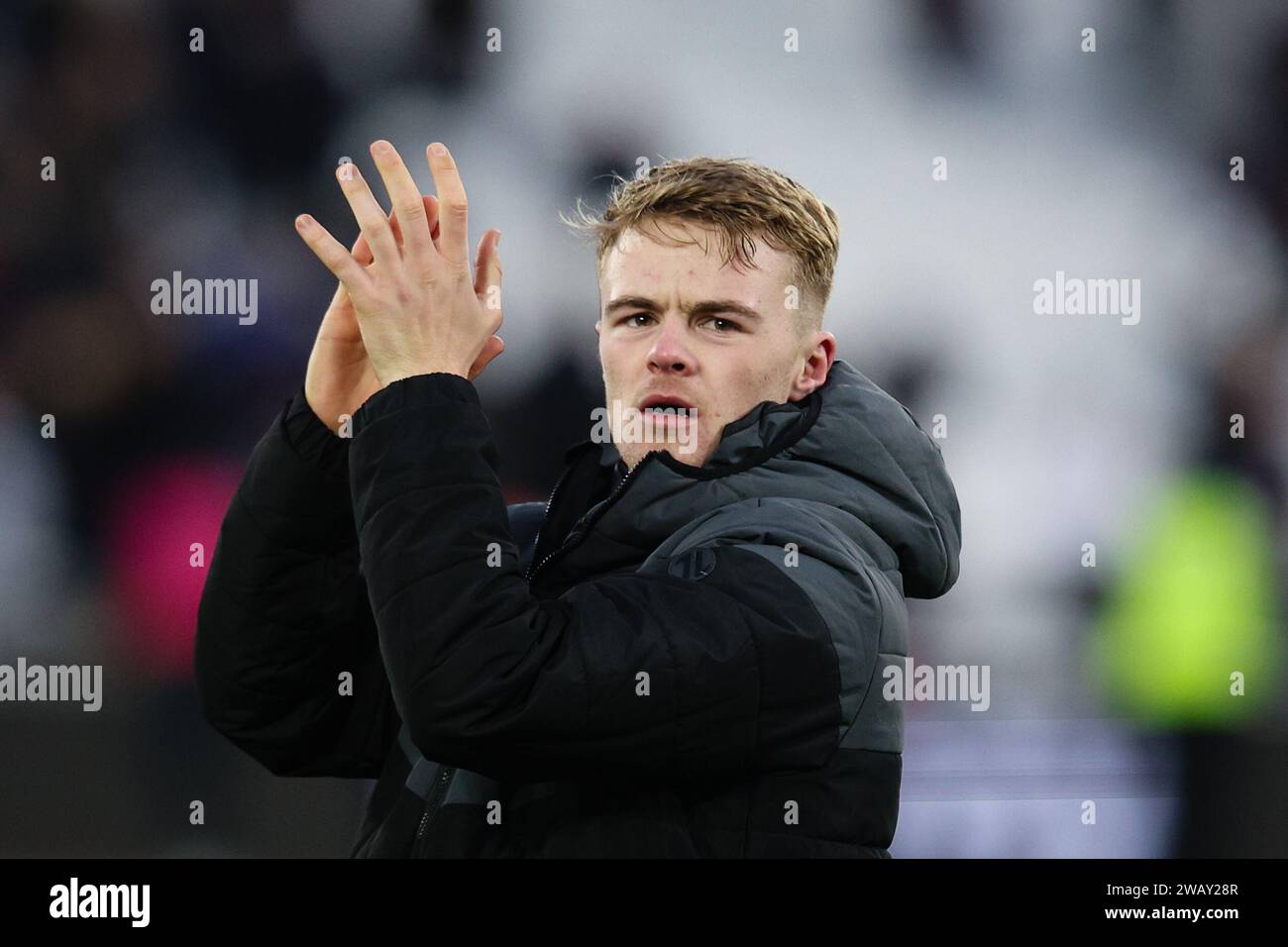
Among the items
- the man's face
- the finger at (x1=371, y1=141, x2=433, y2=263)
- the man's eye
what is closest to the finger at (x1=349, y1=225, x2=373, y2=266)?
the finger at (x1=371, y1=141, x2=433, y2=263)

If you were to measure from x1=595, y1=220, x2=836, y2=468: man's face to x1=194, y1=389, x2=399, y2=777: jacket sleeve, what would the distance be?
1.28 ft

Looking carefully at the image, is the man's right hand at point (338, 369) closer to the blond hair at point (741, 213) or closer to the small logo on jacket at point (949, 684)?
the blond hair at point (741, 213)

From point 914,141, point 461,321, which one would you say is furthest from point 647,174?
point 914,141

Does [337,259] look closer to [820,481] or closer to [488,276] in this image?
[488,276]

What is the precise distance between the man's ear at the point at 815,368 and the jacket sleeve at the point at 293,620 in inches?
23.9

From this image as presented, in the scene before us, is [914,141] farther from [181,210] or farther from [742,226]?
[742,226]

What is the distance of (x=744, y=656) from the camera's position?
1.45 metres

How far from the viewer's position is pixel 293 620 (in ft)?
6.09

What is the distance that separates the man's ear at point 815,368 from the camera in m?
1.85

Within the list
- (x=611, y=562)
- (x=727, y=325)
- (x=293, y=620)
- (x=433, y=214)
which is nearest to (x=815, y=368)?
(x=727, y=325)

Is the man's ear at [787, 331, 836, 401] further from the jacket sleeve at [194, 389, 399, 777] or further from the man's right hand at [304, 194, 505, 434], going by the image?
the jacket sleeve at [194, 389, 399, 777]

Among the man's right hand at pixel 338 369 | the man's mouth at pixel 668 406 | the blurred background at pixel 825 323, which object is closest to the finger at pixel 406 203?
the man's right hand at pixel 338 369

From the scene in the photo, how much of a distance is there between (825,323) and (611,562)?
240 centimetres

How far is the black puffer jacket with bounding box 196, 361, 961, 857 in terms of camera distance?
141 cm
